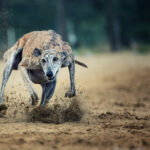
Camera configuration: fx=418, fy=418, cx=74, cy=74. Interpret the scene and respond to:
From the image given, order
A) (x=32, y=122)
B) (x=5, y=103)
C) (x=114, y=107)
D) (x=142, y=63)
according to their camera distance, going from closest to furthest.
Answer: (x=32, y=122)
(x=5, y=103)
(x=114, y=107)
(x=142, y=63)

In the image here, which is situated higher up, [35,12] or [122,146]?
[35,12]

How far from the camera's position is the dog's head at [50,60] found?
6.56 meters

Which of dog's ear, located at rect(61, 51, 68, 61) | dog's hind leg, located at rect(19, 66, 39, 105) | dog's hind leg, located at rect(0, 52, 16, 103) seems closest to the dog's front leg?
dog's ear, located at rect(61, 51, 68, 61)

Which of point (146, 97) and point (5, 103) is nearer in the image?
point (5, 103)

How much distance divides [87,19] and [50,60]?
3446cm

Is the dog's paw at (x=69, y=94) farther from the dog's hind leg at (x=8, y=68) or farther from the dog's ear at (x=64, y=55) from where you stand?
the dog's hind leg at (x=8, y=68)

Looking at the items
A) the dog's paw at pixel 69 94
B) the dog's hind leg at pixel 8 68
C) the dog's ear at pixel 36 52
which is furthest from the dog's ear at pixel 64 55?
the dog's hind leg at pixel 8 68

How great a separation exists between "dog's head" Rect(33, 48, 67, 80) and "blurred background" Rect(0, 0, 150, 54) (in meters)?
21.9

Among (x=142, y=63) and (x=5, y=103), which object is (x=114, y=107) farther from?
(x=142, y=63)

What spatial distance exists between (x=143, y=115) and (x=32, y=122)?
2170mm

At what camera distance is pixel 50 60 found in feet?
21.8

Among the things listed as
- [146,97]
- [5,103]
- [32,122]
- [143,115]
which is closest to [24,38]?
[5,103]

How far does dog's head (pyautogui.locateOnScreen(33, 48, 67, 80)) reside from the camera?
258 inches

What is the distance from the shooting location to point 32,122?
640cm
